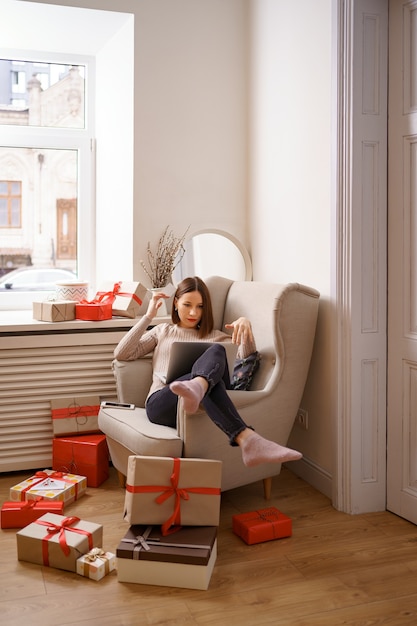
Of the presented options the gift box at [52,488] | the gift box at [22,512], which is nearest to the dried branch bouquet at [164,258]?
the gift box at [52,488]

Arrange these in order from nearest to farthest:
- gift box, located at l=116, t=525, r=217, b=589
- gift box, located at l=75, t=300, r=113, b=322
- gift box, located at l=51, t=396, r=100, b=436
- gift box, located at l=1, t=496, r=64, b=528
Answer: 1. gift box, located at l=116, t=525, r=217, b=589
2. gift box, located at l=1, t=496, r=64, b=528
3. gift box, located at l=51, t=396, r=100, b=436
4. gift box, located at l=75, t=300, r=113, b=322

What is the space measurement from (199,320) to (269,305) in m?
0.35

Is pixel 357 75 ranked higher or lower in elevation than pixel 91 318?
higher

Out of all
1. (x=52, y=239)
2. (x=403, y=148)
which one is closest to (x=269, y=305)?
(x=403, y=148)

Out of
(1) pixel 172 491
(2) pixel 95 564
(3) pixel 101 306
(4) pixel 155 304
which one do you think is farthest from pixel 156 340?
(2) pixel 95 564

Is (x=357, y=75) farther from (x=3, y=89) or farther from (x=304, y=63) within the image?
(x=3, y=89)

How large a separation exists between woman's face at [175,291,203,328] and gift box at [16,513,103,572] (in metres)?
1.01

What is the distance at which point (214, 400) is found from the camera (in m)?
2.53

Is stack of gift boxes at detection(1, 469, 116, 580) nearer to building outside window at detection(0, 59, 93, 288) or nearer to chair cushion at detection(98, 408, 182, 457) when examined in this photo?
chair cushion at detection(98, 408, 182, 457)

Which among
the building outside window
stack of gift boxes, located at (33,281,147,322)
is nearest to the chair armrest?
stack of gift boxes, located at (33,281,147,322)

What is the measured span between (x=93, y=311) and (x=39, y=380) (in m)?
0.43

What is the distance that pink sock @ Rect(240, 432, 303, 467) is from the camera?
7.88 ft

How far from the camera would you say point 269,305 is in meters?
2.95

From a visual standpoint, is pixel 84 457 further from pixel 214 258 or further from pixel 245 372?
pixel 214 258
